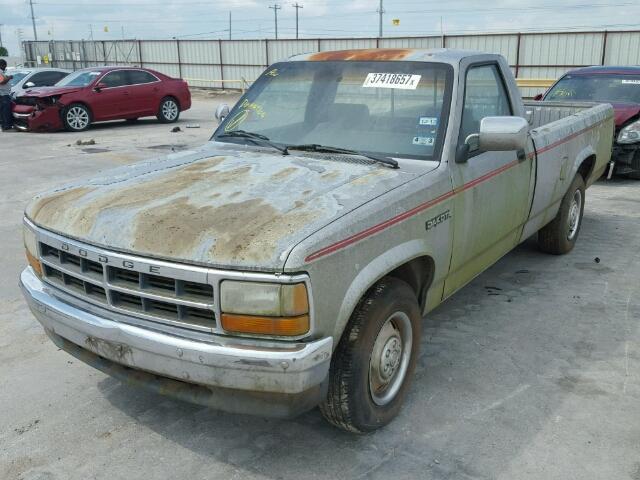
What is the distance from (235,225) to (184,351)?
0.58 m

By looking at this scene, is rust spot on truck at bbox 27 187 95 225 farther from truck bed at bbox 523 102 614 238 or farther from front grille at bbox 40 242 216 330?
truck bed at bbox 523 102 614 238

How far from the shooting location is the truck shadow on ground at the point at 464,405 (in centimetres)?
304

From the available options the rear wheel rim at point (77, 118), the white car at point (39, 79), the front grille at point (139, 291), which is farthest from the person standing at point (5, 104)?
the front grille at point (139, 291)

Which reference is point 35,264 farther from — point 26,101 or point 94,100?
point 26,101

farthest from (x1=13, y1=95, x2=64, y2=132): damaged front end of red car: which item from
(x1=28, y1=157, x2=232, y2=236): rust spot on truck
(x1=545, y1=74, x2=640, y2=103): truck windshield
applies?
(x1=28, y1=157, x2=232, y2=236): rust spot on truck

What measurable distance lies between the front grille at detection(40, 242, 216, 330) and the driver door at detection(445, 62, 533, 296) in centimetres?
168

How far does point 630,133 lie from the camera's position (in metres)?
9.23

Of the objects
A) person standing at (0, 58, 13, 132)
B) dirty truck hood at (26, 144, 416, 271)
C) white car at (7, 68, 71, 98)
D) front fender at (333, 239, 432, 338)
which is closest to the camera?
dirty truck hood at (26, 144, 416, 271)

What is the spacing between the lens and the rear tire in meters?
5.84

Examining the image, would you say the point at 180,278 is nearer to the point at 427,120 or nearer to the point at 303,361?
the point at 303,361

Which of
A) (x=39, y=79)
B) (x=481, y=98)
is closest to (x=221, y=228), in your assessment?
(x=481, y=98)

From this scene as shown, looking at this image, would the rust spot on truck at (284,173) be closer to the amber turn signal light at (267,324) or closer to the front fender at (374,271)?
the front fender at (374,271)

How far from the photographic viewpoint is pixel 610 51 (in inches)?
842

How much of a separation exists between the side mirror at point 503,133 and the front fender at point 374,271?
0.73 metres
